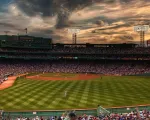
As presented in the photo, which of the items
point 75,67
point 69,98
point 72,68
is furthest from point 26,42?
point 69,98

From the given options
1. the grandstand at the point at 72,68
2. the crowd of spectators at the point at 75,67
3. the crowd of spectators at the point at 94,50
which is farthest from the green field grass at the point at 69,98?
the crowd of spectators at the point at 94,50

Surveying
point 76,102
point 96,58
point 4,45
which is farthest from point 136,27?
point 76,102

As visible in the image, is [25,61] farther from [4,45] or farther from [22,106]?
[22,106]

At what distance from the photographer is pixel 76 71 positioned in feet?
315

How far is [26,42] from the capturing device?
370ft

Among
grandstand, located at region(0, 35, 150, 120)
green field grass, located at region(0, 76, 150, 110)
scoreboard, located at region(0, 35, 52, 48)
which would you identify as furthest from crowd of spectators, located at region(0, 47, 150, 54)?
green field grass, located at region(0, 76, 150, 110)

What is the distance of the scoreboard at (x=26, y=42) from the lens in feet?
354

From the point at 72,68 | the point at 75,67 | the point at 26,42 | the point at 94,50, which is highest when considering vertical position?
the point at 26,42

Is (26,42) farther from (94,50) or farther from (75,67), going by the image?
(94,50)

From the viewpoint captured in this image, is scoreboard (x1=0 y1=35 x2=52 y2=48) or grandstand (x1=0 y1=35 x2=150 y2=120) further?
scoreboard (x1=0 y1=35 x2=52 y2=48)

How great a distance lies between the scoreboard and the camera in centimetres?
10792

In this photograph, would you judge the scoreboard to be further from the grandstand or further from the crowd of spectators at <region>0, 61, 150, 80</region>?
the crowd of spectators at <region>0, 61, 150, 80</region>

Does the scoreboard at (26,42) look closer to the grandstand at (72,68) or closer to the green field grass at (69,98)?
the grandstand at (72,68)

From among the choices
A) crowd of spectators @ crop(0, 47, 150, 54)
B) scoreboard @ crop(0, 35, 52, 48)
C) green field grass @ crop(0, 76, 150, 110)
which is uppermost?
scoreboard @ crop(0, 35, 52, 48)
